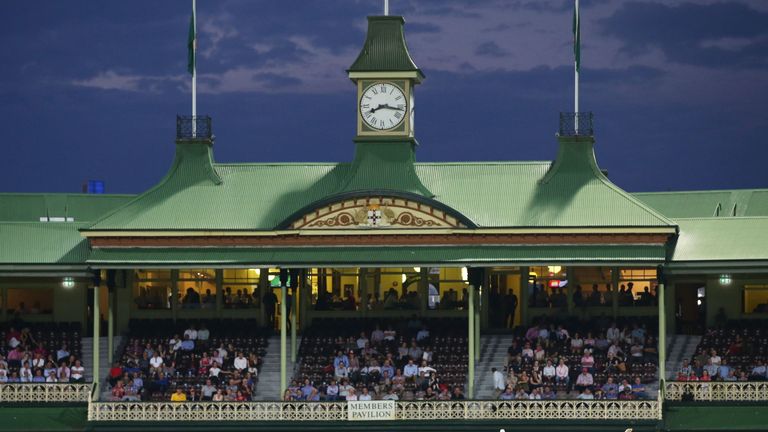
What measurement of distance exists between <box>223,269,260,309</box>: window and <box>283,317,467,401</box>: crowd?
11.4 feet

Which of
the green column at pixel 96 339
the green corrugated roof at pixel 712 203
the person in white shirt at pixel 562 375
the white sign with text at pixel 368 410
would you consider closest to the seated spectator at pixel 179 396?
the green column at pixel 96 339

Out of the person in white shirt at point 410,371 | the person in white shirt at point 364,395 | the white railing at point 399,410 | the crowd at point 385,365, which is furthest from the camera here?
the person in white shirt at point 410,371

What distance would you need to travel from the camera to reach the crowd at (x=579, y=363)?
58.9 metres

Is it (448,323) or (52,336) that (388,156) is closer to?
(448,323)

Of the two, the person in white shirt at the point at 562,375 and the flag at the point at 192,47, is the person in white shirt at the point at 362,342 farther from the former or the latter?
the flag at the point at 192,47

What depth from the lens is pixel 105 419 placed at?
59188mm

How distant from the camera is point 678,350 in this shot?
62438 millimetres

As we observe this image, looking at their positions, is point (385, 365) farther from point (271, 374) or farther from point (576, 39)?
point (576, 39)

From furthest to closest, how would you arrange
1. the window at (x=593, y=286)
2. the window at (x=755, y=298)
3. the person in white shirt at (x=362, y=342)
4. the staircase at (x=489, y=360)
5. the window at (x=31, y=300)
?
the window at (x=31, y=300) → the window at (x=593, y=286) → the window at (x=755, y=298) → the person in white shirt at (x=362, y=342) → the staircase at (x=489, y=360)

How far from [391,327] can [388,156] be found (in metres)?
5.47

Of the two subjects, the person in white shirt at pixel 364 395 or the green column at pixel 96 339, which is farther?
the green column at pixel 96 339

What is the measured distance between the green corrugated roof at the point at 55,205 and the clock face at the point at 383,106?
13.7 m

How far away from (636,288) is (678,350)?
9.28ft

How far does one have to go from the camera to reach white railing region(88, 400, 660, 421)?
189 ft
